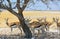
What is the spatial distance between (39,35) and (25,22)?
38.8 inches

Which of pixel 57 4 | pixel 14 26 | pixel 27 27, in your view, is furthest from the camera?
pixel 14 26

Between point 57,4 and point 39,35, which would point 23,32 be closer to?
point 39,35

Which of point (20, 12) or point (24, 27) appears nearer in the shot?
point (20, 12)

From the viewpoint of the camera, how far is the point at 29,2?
1041 cm

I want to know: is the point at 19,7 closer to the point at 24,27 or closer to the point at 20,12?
the point at 20,12

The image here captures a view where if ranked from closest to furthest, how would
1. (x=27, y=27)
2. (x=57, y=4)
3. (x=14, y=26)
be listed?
(x=57, y=4), (x=27, y=27), (x=14, y=26)

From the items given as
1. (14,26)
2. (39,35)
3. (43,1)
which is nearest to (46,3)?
(43,1)

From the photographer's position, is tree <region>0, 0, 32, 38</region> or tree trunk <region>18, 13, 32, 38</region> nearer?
tree <region>0, 0, 32, 38</region>

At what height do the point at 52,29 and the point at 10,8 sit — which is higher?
the point at 10,8

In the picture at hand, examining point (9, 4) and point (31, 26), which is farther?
point (31, 26)

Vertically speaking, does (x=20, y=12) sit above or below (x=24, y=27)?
above

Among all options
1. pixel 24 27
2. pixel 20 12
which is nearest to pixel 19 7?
pixel 20 12

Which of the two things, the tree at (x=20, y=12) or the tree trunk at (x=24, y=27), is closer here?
the tree at (x=20, y=12)

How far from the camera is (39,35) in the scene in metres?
10.8
